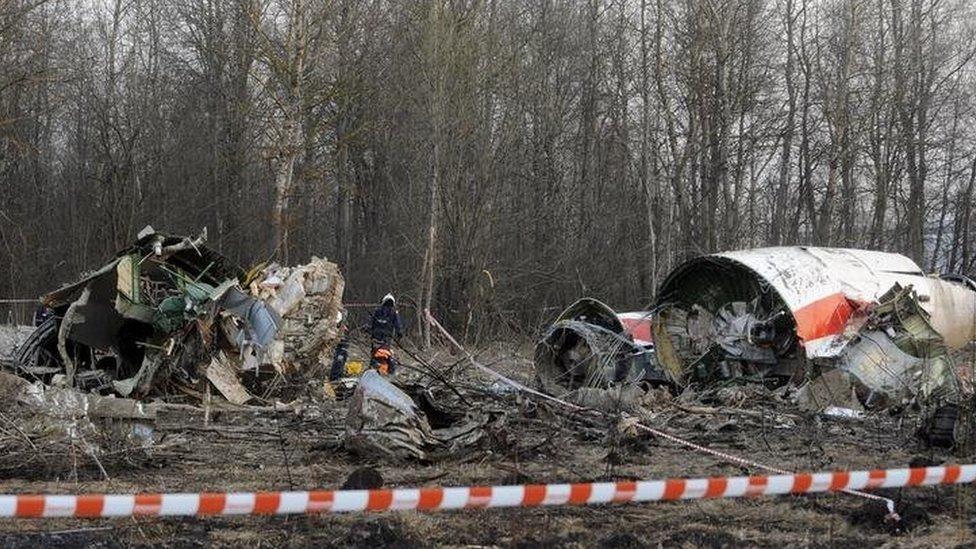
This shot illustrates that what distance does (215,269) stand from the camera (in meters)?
12.2

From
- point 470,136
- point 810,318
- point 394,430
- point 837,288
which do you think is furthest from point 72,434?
point 470,136

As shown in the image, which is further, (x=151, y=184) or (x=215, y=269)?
(x=151, y=184)

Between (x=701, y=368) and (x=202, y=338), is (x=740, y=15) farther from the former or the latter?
(x=202, y=338)

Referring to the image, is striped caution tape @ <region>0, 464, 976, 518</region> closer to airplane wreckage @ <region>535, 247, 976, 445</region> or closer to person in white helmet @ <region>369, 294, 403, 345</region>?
airplane wreckage @ <region>535, 247, 976, 445</region>

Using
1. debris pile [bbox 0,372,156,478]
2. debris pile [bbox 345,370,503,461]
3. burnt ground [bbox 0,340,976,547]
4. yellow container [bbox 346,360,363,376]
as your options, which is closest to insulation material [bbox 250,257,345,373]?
burnt ground [bbox 0,340,976,547]

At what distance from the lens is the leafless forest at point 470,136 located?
75.9 ft

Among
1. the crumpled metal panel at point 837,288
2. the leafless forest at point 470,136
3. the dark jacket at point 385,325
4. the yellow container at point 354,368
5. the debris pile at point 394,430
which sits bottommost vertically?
the yellow container at point 354,368

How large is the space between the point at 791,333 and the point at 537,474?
5.11 meters

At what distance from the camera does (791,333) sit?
37.3 feet

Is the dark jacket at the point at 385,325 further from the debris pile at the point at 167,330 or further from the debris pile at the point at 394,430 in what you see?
the debris pile at the point at 394,430

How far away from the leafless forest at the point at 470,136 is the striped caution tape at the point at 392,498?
17888 millimetres

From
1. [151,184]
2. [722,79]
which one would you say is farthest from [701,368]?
[151,184]

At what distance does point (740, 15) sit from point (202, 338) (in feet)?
65.4

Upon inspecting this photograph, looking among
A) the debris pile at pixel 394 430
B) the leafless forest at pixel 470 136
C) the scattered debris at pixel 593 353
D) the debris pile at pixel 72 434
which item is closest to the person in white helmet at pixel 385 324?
the scattered debris at pixel 593 353
